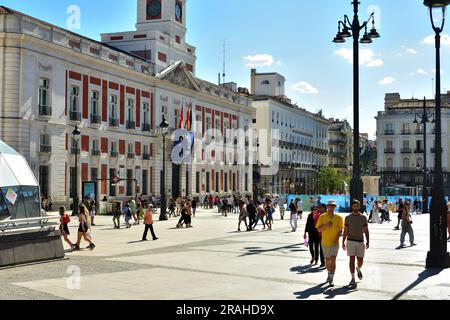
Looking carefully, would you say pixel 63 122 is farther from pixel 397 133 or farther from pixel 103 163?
pixel 397 133

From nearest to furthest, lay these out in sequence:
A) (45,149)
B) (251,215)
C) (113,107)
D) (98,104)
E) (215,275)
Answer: (215,275), (251,215), (45,149), (98,104), (113,107)

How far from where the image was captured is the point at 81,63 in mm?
47188

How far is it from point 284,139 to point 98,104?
46788 millimetres

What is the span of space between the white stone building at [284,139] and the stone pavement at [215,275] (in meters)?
65.0

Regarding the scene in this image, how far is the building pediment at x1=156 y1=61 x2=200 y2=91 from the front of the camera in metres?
59.6

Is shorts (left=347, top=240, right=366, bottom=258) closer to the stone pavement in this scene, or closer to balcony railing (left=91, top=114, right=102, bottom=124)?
the stone pavement

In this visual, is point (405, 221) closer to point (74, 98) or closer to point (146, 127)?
point (74, 98)

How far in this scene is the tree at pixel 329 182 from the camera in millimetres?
102000

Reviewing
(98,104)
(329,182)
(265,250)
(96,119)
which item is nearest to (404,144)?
(329,182)

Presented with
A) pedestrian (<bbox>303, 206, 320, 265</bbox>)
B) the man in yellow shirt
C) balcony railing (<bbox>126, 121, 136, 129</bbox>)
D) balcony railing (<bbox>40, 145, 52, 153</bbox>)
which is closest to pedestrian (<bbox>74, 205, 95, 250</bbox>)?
pedestrian (<bbox>303, 206, 320, 265</bbox>)

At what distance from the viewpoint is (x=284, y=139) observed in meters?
92.7

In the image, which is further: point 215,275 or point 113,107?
point 113,107

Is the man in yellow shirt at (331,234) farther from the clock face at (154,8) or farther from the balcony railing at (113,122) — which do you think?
the clock face at (154,8)

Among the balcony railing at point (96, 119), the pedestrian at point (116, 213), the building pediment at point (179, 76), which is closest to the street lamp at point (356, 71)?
the pedestrian at point (116, 213)
